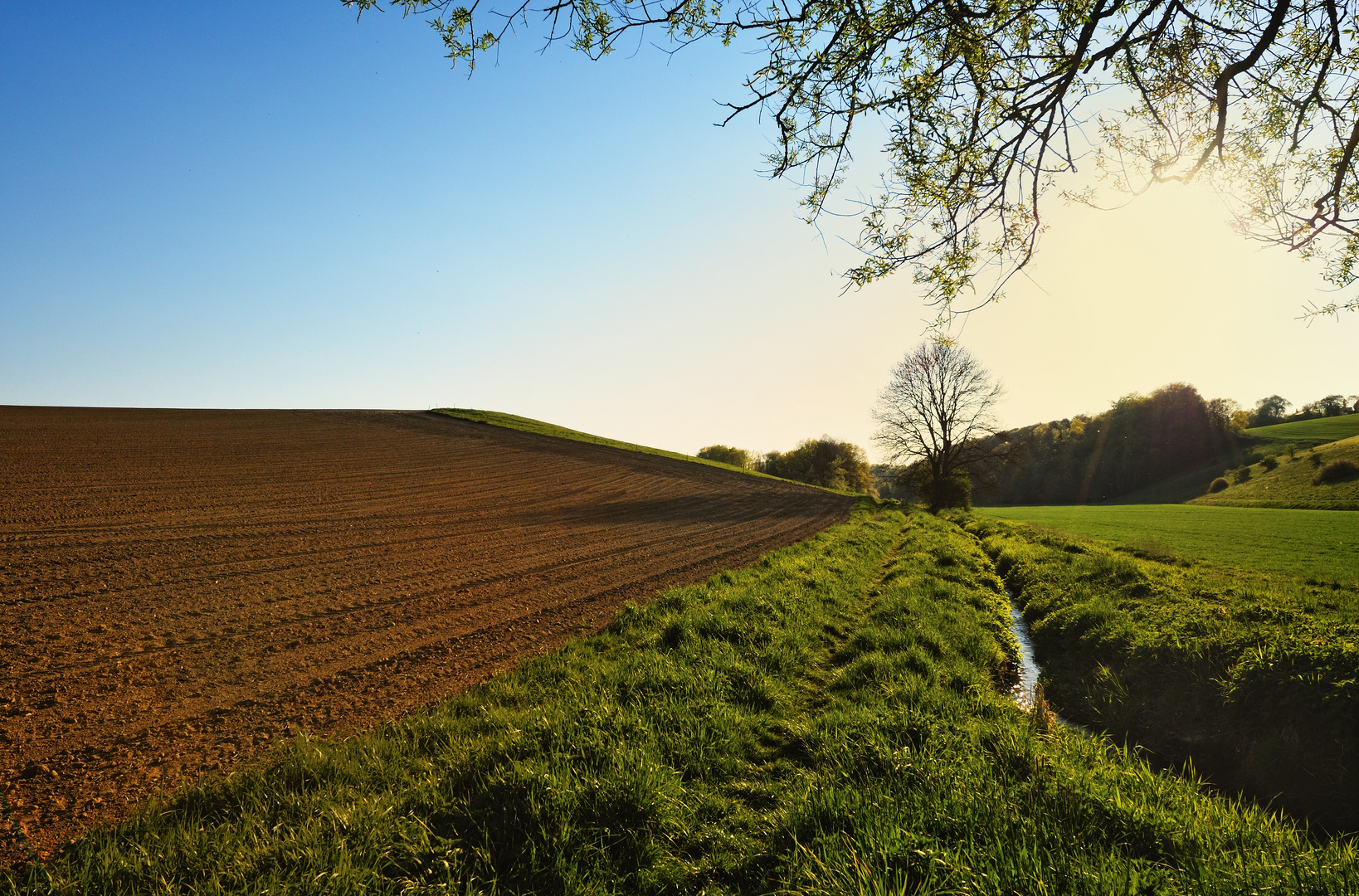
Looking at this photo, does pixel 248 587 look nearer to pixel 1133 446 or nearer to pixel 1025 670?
pixel 1025 670

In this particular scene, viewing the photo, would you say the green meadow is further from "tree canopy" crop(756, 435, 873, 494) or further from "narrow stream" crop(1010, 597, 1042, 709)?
"narrow stream" crop(1010, 597, 1042, 709)

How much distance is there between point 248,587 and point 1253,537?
30.4 meters

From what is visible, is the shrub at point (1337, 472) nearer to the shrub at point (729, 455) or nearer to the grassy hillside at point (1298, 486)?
the grassy hillside at point (1298, 486)

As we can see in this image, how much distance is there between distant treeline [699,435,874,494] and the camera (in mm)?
73062

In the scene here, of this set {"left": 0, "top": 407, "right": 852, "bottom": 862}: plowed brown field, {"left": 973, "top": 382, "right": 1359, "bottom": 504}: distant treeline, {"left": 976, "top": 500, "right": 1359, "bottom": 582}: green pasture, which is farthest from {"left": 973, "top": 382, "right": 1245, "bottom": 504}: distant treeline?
{"left": 0, "top": 407, "right": 852, "bottom": 862}: plowed brown field

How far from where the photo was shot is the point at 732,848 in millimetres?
3268

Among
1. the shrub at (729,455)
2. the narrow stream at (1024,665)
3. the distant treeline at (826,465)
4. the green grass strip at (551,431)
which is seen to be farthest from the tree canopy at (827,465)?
the narrow stream at (1024,665)

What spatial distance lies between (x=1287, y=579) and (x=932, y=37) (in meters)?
14.0

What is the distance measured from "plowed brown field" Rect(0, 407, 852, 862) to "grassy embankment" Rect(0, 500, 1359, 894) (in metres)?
0.95

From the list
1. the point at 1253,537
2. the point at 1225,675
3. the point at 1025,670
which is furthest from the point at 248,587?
the point at 1253,537

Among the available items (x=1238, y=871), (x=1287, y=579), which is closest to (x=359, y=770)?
(x=1238, y=871)

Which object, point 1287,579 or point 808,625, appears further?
point 1287,579

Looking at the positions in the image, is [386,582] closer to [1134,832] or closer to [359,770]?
[359,770]

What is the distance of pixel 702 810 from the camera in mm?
3674
